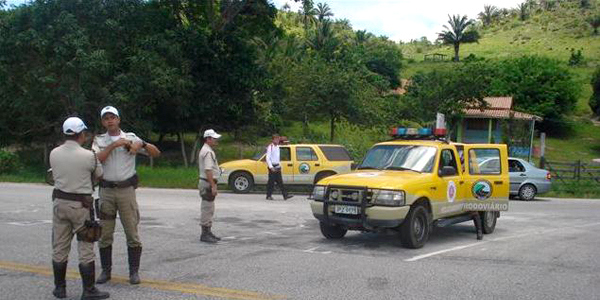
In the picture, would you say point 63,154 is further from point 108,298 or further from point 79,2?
point 79,2

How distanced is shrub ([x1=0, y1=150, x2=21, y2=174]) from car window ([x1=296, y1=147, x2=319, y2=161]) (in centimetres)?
1601

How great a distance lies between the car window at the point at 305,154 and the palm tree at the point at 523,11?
117386 millimetres

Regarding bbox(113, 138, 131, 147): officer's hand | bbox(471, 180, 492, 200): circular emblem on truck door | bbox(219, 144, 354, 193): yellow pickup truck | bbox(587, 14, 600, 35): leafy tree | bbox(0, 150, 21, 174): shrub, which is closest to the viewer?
bbox(113, 138, 131, 147): officer's hand

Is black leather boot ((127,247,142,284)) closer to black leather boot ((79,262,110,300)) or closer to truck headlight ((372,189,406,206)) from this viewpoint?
black leather boot ((79,262,110,300))

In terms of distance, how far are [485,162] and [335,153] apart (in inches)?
388

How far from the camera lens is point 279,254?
9.08 meters

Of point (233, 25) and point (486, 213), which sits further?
point (233, 25)

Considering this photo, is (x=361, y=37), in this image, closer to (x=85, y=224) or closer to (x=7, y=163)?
(x=7, y=163)

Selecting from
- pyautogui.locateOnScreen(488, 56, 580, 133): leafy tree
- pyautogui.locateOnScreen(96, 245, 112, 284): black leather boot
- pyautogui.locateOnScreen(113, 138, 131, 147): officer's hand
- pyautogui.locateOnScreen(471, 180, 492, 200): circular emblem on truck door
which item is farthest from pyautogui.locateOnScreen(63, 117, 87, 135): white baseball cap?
pyautogui.locateOnScreen(488, 56, 580, 133): leafy tree

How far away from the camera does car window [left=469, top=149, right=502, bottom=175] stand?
451 inches

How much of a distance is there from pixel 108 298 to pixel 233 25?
29.3 metres

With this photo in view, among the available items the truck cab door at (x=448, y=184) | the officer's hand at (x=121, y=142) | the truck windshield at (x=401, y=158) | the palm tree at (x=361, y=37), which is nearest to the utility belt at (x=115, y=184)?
the officer's hand at (x=121, y=142)

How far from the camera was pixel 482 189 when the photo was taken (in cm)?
1128

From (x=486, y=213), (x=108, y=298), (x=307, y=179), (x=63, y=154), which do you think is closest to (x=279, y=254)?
(x=108, y=298)
